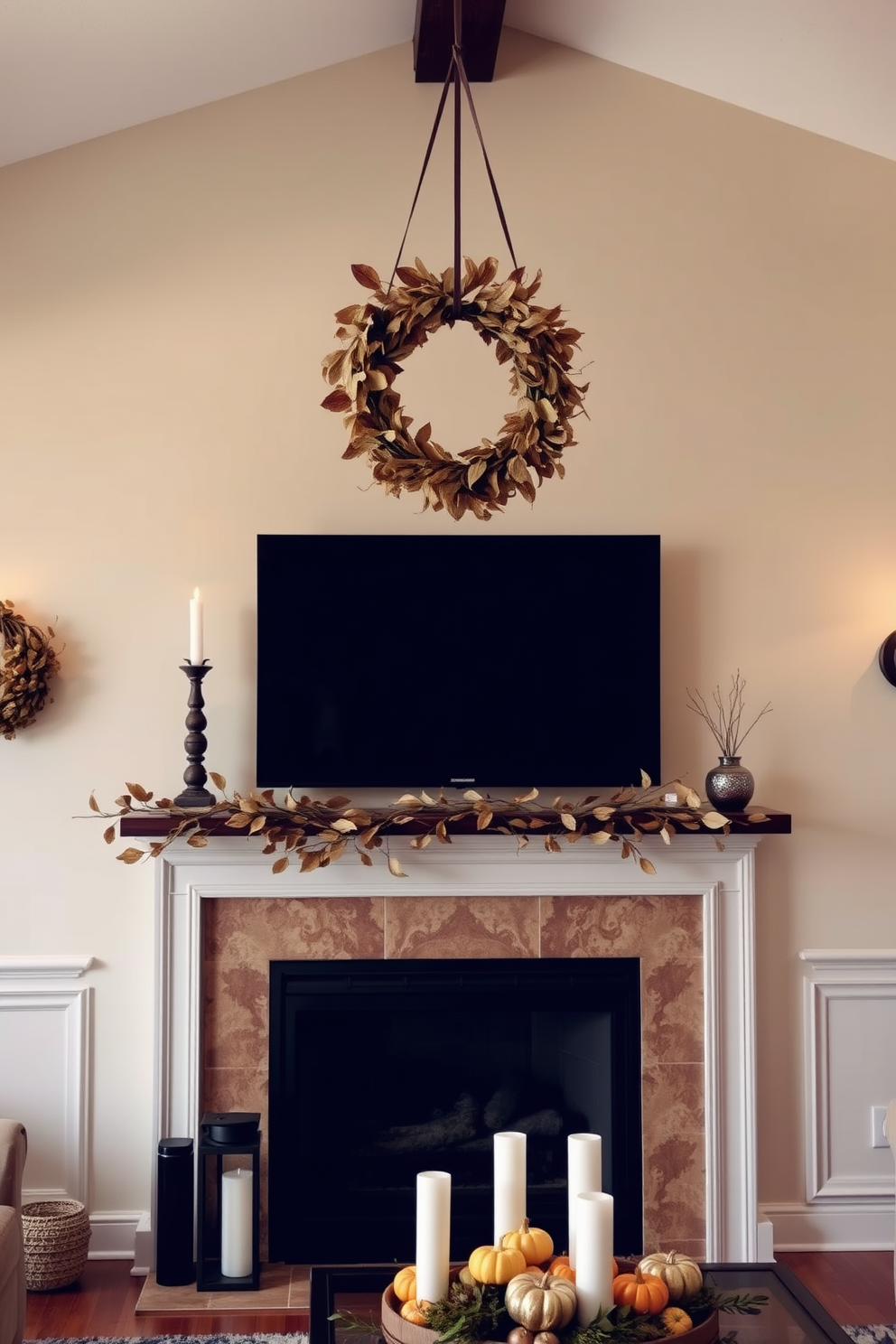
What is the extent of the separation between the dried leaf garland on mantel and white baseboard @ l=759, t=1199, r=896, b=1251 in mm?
1099

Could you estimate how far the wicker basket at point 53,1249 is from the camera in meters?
3.15

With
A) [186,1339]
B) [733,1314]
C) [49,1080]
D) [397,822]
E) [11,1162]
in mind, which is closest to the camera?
[733,1314]

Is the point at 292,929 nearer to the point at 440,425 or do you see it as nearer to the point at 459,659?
the point at 459,659

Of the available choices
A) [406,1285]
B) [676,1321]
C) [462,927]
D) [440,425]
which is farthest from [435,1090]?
[440,425]

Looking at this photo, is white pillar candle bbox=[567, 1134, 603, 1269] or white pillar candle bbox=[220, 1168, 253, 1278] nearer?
white pillar candle bbox=[567, 1134, 603, 1269]

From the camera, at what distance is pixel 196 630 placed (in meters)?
3.28

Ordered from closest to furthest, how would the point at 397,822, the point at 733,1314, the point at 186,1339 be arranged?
the point at 733,1314 < the point at 186,1339 < the point at 397,822

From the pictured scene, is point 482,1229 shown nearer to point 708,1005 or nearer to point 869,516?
point 708,1005

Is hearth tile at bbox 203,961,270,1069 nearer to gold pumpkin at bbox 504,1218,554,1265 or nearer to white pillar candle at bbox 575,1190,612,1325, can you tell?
gold pumpkin at bbox 504,1218,554,1265

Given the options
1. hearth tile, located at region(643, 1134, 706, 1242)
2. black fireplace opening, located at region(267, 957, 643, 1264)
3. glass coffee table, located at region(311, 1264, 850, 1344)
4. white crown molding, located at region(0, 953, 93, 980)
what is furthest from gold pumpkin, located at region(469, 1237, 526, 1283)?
white crown molding, located at region(0, 953, 93, 980)

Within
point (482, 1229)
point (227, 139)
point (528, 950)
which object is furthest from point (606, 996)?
point (227, 139)

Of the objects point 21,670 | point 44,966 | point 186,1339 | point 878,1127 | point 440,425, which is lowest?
point 186,1339

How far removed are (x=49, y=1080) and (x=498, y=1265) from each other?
1.92m

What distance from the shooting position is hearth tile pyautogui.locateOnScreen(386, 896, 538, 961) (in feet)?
11.0
